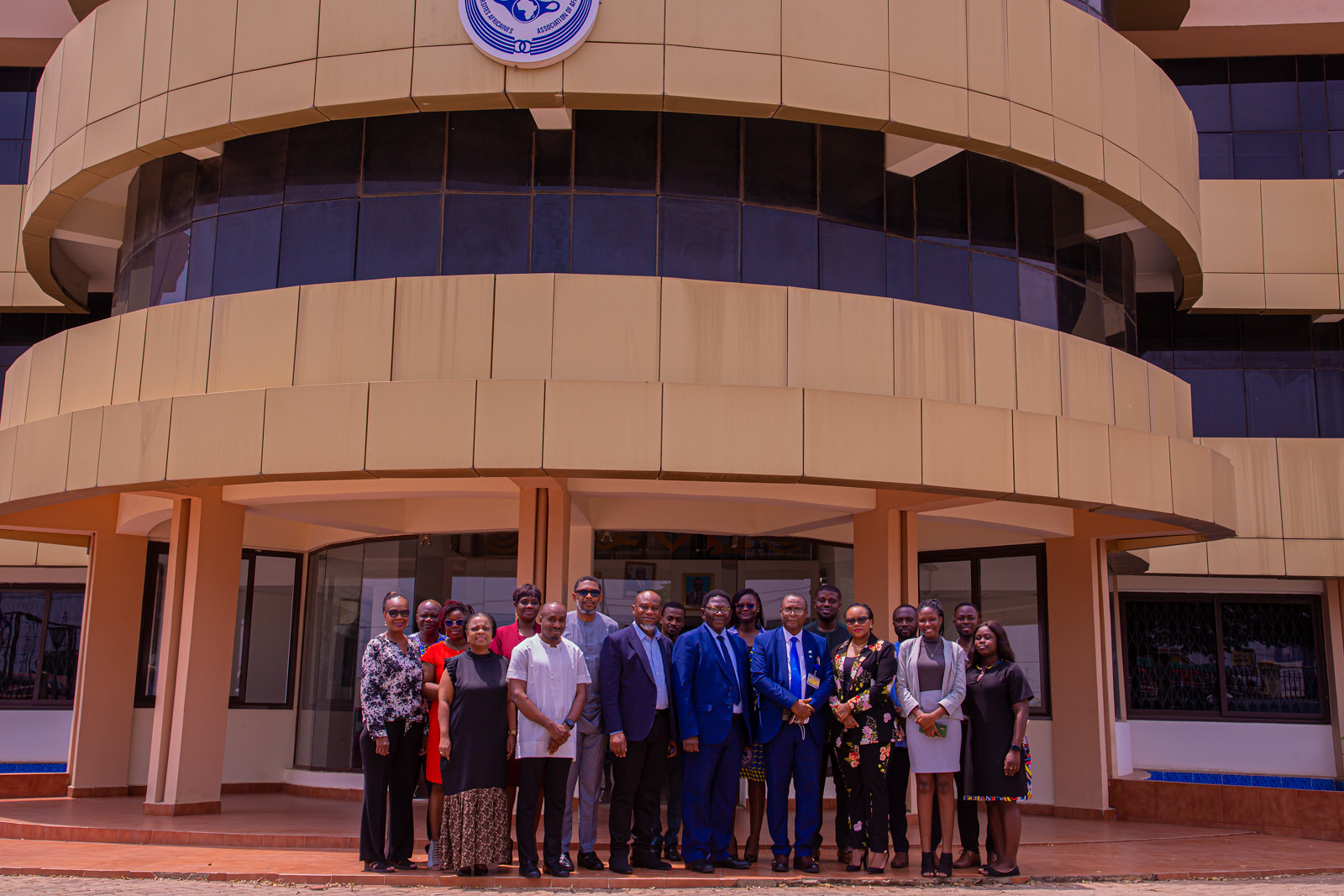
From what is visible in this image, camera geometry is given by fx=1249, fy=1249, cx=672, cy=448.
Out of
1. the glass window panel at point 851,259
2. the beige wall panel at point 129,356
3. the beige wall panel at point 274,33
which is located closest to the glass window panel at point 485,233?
the beige wall panel at point 274,33

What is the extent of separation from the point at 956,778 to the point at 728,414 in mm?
3672

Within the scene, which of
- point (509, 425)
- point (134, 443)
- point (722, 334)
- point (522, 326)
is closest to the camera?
point (509, 425)

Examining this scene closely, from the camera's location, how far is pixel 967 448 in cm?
1124

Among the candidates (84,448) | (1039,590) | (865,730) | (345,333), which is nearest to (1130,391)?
(1039,590)

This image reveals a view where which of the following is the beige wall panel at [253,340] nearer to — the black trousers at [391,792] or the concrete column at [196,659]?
the concrete column at [196,659]

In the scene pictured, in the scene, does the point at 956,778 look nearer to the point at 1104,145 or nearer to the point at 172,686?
the point at 1104,145

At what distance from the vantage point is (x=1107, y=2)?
51.2ft

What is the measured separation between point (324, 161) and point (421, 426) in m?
3.26

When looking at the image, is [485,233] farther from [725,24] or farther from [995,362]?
[995,362]

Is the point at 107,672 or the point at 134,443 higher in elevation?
the point at 134,443

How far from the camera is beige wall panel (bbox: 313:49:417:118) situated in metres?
11.3

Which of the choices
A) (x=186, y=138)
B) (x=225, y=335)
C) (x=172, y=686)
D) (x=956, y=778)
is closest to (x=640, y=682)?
(x=956, y=778)

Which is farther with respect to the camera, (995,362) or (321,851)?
(995,362)

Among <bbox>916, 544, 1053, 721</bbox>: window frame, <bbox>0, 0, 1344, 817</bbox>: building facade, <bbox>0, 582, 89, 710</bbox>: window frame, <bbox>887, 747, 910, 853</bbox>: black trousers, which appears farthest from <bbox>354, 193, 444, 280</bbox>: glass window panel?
<bbox>0, 582, 89, 710</bbox>: window frame
